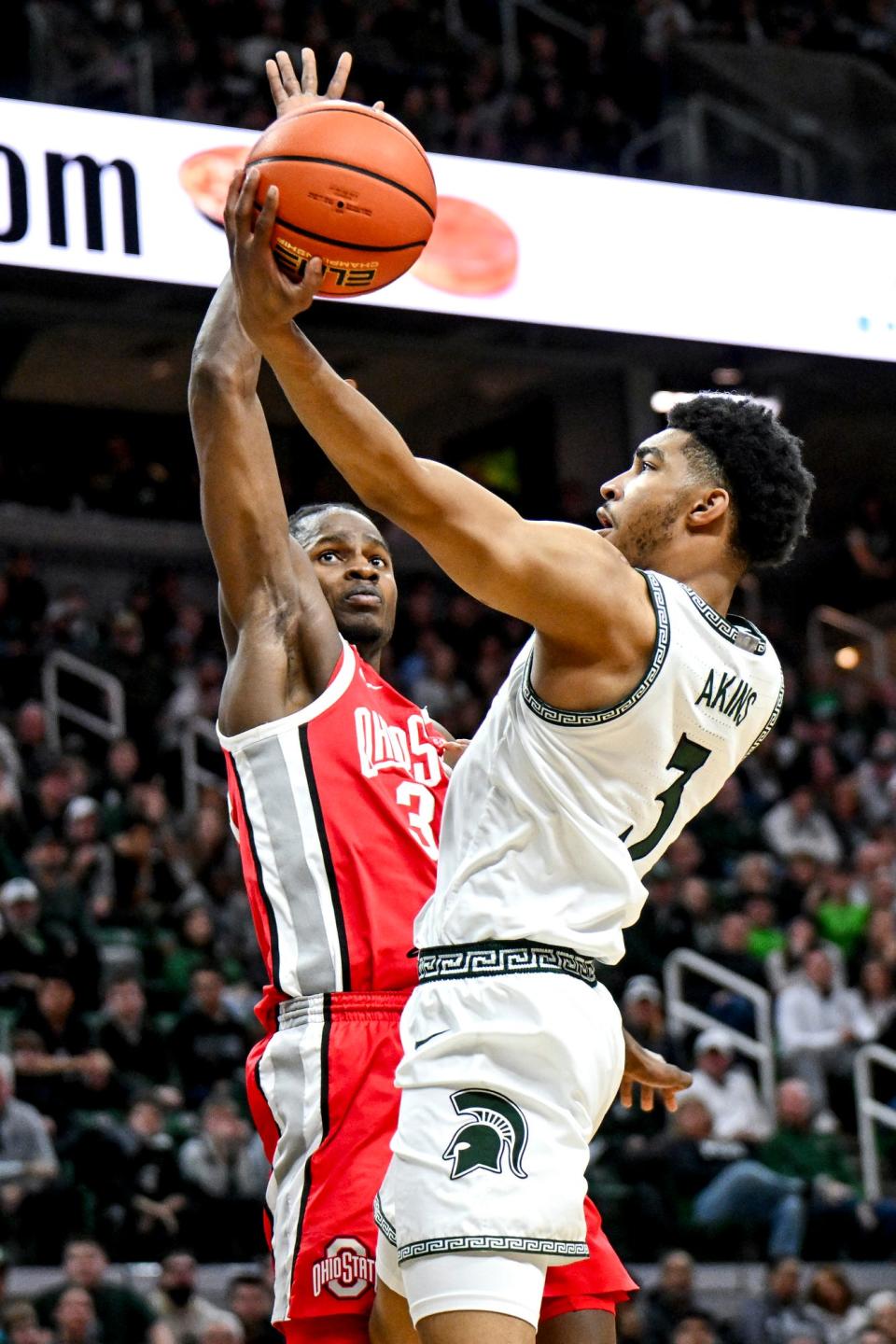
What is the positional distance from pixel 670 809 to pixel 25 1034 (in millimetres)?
6437

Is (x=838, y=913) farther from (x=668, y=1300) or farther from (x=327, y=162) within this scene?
(x=327, y=162)

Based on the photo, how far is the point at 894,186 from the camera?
15.3 m

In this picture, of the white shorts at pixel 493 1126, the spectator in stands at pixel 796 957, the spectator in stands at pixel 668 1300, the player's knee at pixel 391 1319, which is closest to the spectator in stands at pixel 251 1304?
the spectator in stands at pixel 668 1300

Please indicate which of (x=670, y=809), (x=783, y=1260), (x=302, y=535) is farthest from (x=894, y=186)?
(x=670, y=809)

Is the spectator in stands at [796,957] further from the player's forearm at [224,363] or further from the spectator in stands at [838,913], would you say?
the player's forearm at [224,363]

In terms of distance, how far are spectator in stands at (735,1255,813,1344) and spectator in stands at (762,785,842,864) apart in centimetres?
481

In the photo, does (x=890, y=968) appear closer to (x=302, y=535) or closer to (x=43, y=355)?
(x=302, y=535)

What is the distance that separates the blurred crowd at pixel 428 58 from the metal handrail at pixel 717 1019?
592 centimetres

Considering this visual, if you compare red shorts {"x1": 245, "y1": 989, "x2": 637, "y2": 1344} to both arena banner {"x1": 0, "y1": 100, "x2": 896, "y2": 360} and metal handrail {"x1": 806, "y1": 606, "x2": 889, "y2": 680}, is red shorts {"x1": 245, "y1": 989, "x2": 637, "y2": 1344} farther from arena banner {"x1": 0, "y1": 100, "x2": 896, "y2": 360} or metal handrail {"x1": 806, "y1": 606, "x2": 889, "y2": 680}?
metal handrail {"x1": 806, "y1": 606, "x2": 889, "y2": 680}

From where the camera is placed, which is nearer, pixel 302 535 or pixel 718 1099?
pixel 302 535

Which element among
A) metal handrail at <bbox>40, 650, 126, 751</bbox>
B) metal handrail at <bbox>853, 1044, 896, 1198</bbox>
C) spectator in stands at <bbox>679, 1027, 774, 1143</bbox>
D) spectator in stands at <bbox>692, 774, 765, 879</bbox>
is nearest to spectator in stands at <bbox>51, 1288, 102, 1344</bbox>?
spectator in stands at <bbox>679, 1027, 774, 1143</bbox>

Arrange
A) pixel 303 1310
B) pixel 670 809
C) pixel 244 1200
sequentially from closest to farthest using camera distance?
pixel 670 809 → pixel 303 1310 → pixel 244 1200

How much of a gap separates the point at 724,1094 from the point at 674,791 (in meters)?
7.74

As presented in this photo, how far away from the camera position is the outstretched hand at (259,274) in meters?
3.18
